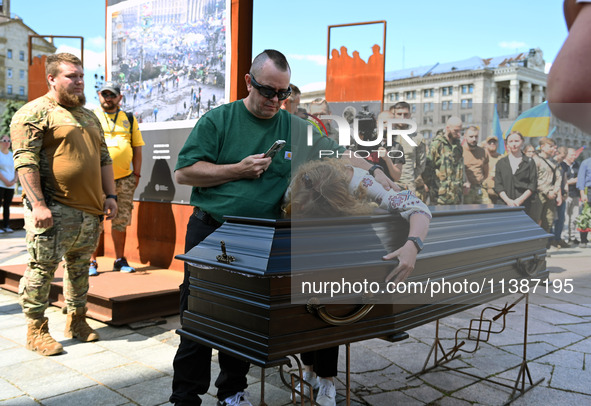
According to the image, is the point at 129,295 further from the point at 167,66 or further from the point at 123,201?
the point at 167,66

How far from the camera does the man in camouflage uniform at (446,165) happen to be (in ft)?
9.87

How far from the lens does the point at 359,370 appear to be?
3428 mm

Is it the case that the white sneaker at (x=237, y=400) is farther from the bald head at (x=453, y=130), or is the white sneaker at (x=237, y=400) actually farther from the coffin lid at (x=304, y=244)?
the bald head at (x=453, y=130)

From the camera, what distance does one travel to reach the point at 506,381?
10.9 feet

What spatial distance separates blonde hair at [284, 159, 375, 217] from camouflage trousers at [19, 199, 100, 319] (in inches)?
90.4

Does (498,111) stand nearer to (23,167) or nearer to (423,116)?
(423,116)

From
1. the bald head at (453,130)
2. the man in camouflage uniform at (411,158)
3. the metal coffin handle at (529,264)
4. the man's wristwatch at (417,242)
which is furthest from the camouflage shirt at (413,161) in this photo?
the metal coffin handle at (529,264)

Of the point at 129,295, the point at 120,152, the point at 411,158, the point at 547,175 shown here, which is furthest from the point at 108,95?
the point at 547,175

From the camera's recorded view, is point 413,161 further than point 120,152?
No

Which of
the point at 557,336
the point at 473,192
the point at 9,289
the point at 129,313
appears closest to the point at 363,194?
the point at 473,192

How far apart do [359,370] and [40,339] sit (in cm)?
224

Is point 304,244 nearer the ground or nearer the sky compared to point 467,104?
nearer the ground

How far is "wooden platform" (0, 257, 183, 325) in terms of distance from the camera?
4.28 m

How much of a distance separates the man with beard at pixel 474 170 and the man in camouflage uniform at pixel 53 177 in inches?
107
